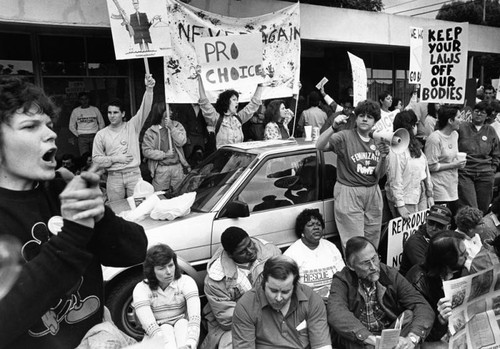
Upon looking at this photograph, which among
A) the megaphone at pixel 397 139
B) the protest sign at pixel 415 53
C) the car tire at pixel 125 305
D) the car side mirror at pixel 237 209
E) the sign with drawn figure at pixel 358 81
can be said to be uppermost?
the protest sign at pixel 415 53

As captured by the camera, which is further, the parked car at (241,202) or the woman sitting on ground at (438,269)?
the parked car at (241,202)

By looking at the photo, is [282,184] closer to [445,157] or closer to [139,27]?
[445,157]

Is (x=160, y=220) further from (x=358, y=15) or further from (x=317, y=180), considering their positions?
(x=358, y=15)

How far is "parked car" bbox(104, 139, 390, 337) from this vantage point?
4016mm

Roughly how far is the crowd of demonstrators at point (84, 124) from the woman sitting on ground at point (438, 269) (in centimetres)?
600

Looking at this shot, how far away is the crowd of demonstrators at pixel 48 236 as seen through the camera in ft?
3.42

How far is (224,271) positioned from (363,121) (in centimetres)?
210

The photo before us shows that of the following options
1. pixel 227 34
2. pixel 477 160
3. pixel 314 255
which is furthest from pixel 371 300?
pixel 227 34

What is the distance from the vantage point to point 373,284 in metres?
3.42

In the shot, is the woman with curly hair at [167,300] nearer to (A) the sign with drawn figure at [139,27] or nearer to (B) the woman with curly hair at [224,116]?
(B) the woman with curly hair at [224,116]

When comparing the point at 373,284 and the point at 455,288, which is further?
the point at 373,284

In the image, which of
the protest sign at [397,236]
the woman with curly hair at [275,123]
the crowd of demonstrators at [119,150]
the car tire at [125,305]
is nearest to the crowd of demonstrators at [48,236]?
the car tire at [125,305]

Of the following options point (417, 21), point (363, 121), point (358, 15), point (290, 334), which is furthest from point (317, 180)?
point (417, 21)

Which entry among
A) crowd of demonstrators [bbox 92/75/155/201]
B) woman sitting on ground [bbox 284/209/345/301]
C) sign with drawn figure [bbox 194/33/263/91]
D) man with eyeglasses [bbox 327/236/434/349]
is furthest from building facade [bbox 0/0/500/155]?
man with eyeglasses [bbox 327/236/434/349]
